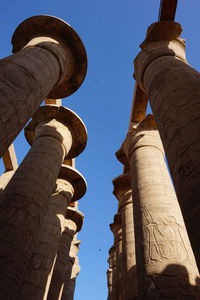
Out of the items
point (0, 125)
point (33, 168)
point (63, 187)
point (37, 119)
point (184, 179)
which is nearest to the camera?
point (184, 179)

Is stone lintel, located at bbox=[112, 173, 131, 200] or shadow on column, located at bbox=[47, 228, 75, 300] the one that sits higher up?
stone lintel, located at bbox=[112, 173, 131, 200]

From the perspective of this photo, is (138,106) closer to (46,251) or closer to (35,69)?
(35,69)

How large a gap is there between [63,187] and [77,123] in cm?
283

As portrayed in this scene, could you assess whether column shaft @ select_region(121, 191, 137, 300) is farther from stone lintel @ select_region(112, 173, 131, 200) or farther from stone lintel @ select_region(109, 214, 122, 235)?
stone lintel @ select_region(109, 214, 122, 235)

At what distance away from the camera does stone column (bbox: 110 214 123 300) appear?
1143 cm

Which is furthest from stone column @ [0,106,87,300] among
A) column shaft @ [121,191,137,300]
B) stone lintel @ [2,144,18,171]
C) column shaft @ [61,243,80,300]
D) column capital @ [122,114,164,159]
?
column shaft @ [61,243,80,300]

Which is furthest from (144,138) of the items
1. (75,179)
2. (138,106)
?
(138,106)

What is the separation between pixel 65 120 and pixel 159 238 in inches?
227

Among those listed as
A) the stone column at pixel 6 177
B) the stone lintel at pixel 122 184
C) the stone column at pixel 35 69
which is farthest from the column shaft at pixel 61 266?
the stone column at pixel 35 69

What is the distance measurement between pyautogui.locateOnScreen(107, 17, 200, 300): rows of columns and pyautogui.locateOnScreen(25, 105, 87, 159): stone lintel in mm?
2497

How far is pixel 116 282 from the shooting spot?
11930mm

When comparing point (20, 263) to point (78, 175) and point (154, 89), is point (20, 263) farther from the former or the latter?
point (78, 175)

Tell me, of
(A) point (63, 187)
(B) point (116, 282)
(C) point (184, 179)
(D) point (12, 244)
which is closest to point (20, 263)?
(D) point (12, 244)

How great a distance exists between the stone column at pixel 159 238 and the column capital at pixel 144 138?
600 mm
